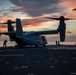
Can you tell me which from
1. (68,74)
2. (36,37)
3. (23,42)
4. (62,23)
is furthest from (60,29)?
(68,74)

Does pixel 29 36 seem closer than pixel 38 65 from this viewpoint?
No

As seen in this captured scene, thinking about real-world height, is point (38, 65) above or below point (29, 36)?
above

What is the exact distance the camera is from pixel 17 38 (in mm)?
62094

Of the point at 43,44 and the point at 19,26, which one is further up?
the point at 19,26

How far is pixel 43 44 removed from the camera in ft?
236

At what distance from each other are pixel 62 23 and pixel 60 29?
3.06 metres

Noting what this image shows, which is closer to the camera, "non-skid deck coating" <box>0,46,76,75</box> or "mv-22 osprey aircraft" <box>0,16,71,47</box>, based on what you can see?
"non-skid deck coating" <box>0,46,76,75</box>

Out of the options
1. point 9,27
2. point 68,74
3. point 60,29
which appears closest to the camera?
point 68,74

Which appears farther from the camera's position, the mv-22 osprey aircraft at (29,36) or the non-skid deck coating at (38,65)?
the mv-22 osprey aircraft at (29,36)

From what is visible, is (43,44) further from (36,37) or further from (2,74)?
(2,74)

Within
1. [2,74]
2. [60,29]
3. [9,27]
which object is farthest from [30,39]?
[2,74]

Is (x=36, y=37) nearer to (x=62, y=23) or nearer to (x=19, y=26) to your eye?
(x=19, y=26)

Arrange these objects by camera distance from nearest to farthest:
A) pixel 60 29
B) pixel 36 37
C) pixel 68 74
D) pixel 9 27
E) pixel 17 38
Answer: pixel 68 74 → pixel 17 38 → pixel 36 37 → pixel 60 29 → pixel 9 27

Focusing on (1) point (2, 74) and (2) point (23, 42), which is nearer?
(1) point (2, 74)
